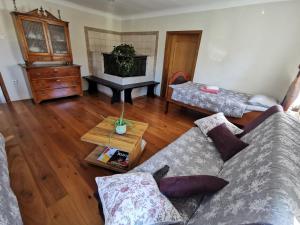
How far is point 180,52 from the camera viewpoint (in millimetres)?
3982

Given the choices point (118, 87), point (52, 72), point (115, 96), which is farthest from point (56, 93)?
point (118, 87)

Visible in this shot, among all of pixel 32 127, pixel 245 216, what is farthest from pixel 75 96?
pixel 245 216

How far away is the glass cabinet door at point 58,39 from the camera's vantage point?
334 cm

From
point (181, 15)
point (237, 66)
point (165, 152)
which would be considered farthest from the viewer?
point (181, 15)

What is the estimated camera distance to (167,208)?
771mm

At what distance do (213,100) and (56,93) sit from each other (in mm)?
3446

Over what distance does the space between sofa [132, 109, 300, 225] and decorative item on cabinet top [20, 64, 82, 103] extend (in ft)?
10.6

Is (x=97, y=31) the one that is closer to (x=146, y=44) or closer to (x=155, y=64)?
(x=146, y=44)

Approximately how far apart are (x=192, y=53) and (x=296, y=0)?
6.29 ft

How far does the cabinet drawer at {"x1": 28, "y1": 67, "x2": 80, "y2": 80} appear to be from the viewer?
Answer: 3100 millimetres

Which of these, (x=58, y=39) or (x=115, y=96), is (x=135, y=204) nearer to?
(x=115, y=96)

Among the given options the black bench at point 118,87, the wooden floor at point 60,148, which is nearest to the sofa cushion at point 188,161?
the wooden floor at point 60,148

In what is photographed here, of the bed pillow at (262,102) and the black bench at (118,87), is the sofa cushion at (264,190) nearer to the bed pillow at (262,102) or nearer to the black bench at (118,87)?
the bed pillow at (262,102)

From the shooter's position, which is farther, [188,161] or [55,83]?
[55,83]
